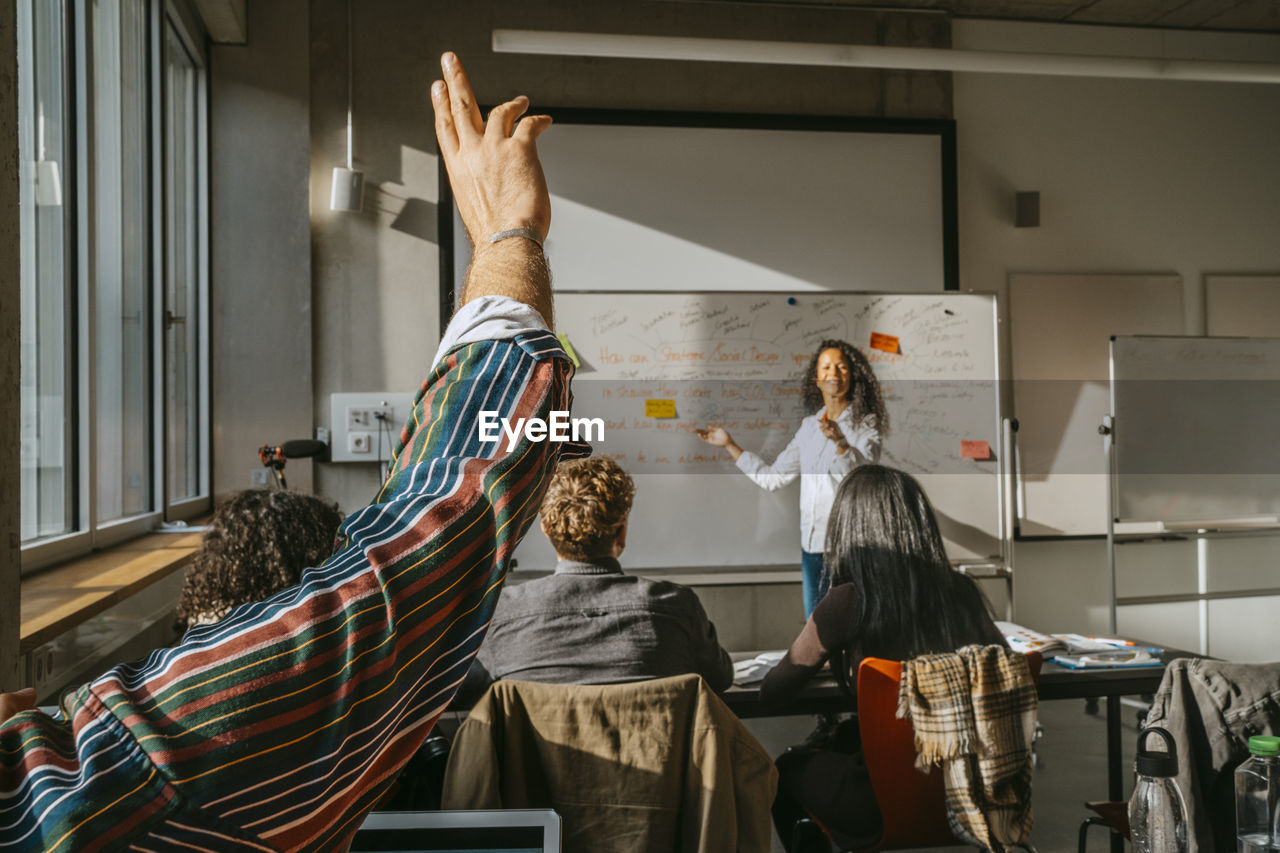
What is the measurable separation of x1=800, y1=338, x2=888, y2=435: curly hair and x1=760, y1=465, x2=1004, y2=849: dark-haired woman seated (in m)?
1.80

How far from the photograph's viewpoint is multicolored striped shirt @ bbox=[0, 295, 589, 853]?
290 mm

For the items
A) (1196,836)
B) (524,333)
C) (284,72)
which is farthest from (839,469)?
(524,333)

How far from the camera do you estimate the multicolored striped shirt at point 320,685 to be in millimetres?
290

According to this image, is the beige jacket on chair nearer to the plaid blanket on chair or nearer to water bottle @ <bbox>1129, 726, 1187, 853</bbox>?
the plaid blanket on chair

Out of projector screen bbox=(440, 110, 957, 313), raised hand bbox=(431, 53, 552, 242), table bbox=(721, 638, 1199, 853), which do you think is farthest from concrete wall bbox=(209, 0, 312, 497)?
raised hand bbox=(431, 53, 552, 242)

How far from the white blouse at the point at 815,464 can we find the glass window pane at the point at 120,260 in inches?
92.2

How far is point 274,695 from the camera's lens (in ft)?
0.99

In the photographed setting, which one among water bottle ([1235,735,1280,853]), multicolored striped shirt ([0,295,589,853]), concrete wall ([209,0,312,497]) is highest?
concrete wall ([209,0,312,497])

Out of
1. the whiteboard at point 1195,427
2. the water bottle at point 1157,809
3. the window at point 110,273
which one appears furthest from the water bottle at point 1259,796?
the whiteboard at point 1195,427

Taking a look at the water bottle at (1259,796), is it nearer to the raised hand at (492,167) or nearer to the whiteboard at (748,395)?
the raised hand at (492,167)

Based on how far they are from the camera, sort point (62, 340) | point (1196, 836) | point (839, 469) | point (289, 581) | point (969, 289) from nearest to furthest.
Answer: point (289, 581) < point (1196, 836) < point (62, 340) < point (839, 469) < point (969, 289)

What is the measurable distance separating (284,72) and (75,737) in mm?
4289

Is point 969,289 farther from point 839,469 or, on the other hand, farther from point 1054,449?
point 839,469

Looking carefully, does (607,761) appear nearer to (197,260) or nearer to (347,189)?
(347,189)
